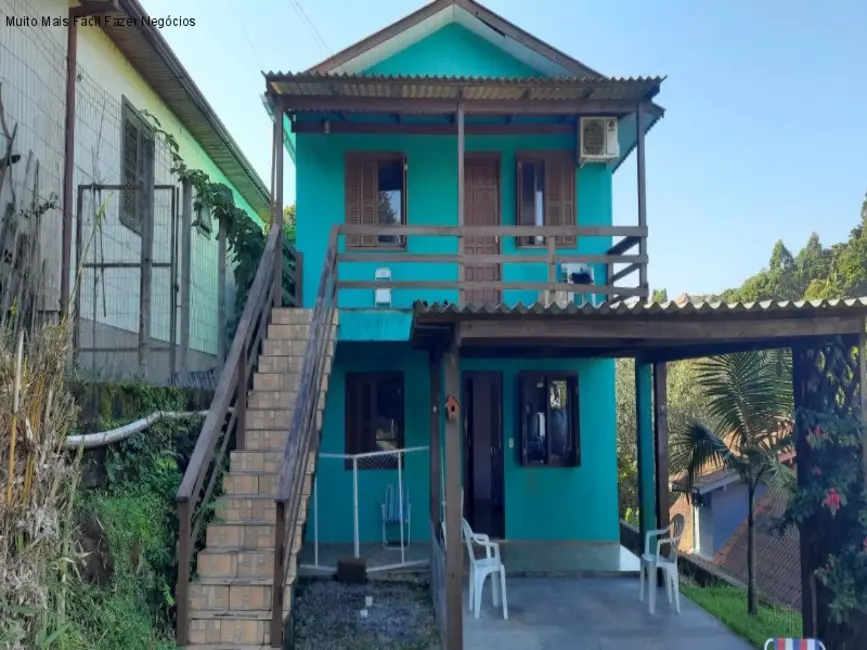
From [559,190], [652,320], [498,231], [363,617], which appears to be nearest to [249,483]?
[363,617]

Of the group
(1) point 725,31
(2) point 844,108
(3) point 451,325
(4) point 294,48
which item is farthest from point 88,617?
(2) point 844,108

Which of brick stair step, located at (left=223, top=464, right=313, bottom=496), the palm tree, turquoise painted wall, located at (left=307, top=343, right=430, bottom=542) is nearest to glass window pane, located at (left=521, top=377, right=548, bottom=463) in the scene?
turquoise painted wall, located at (left=307, top=343, right=430, bottom=542)

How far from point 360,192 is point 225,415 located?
16.7 feet

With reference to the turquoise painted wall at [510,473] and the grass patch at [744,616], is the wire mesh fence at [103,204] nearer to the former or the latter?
the turquoise painted wall at [510,473]

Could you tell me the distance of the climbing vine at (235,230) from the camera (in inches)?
325

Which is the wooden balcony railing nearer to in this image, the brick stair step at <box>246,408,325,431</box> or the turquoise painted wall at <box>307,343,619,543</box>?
the turquoise painted wall at <box>307,343,619,543</box>

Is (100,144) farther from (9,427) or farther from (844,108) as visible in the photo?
(844,108)

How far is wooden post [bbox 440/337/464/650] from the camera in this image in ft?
17.9

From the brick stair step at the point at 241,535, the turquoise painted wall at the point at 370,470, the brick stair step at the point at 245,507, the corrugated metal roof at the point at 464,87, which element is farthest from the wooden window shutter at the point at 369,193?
the brick stair step at the point at 241,535

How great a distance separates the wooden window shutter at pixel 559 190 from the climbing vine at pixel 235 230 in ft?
12.6

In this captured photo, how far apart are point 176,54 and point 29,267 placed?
219 inches

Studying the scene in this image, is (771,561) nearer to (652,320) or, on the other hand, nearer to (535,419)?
(535,419)

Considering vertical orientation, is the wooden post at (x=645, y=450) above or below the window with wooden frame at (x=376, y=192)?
below

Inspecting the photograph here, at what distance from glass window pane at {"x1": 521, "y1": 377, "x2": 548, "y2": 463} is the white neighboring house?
4.45m
